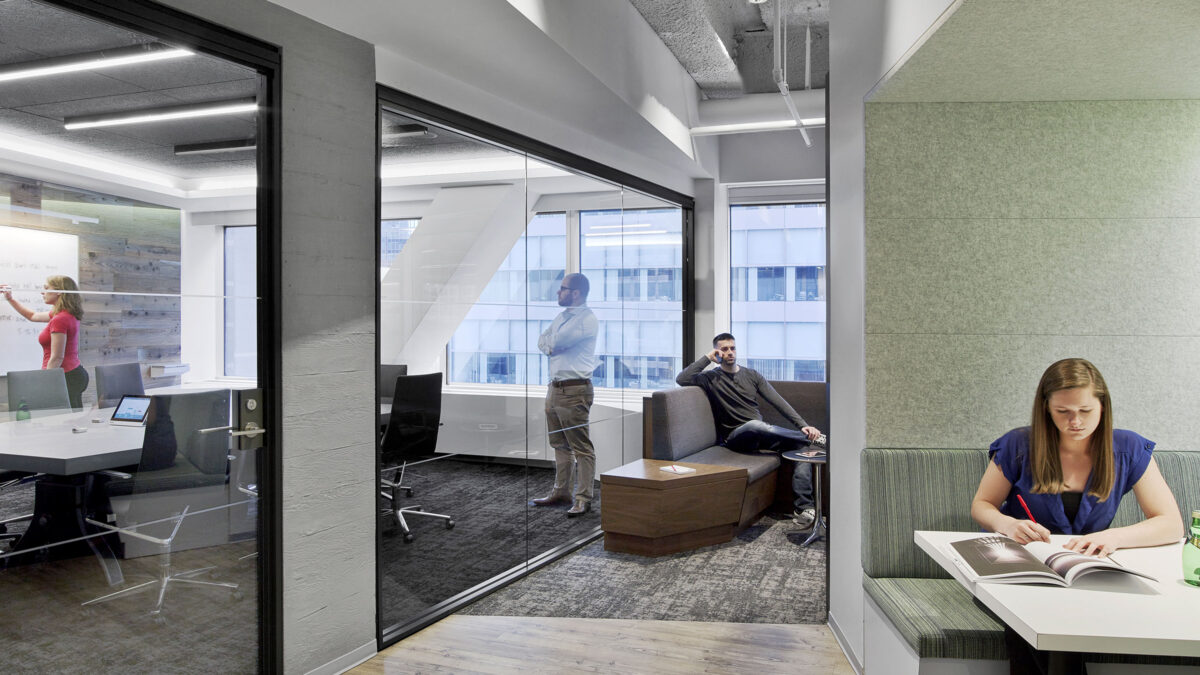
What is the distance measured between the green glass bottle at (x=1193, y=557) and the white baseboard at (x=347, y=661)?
2.96 meters

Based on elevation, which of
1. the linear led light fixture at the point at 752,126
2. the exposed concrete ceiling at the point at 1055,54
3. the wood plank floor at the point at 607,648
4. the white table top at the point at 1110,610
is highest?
the linear led light fixture at the point at 752,126

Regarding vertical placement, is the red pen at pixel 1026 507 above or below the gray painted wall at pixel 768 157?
below

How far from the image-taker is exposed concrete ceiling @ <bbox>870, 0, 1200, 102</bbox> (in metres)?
2.23

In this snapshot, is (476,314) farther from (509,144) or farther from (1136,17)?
(1136,17)

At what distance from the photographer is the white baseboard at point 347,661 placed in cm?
321

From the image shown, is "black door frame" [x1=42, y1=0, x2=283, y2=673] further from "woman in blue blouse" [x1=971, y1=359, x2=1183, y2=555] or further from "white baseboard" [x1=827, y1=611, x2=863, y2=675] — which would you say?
"woman in blue blouse" [x1=971, y1=359, x2=1183, y2=555]

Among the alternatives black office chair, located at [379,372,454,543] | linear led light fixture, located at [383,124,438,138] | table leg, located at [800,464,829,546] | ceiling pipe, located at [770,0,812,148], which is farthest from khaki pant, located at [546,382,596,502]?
ceiling pipe, located at [770,0,812,148]

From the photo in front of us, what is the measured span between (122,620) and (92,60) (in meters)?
1.77

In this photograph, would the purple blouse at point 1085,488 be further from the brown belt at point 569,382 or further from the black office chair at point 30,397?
the black office chair at point 30,397

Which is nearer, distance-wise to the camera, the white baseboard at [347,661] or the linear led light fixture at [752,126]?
the white baseboard at [347,661]

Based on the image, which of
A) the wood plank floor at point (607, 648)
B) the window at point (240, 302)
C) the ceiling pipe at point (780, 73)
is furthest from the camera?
the ceiling pipe at point (780, 73)

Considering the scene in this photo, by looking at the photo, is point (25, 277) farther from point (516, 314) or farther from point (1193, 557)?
point (1193, 557)

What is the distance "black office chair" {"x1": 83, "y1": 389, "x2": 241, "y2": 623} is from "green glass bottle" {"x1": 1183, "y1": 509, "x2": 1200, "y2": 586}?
302 centimetres

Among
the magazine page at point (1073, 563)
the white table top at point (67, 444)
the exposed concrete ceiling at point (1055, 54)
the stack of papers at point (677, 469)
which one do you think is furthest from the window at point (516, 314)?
the magazine page at point (1073, 563)
